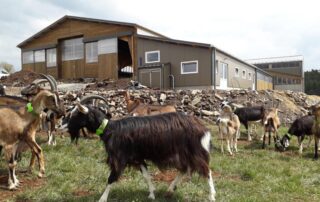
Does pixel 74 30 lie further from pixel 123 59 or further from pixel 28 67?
pixel 28 67

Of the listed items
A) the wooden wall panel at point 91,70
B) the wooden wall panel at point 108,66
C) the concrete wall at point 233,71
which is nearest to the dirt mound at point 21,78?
the wooden wall panel at point 91,70

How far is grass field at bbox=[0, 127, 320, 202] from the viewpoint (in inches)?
256

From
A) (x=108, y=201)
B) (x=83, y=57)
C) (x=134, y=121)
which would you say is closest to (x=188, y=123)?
(x=134, y=121)

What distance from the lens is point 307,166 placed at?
387 inches

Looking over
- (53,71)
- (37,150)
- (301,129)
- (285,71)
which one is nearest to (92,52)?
(53,71)

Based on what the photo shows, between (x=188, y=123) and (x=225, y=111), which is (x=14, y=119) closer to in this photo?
(x=188, y=123)

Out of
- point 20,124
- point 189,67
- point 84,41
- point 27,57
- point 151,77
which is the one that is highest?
point 84,41

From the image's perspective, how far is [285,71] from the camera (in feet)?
200

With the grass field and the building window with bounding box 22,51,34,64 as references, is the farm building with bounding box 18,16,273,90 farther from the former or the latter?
the grass field

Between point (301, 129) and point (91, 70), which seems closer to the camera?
point (301, 129)

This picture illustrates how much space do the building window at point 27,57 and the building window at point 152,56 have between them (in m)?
13.4

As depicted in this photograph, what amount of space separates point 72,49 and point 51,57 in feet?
8.03

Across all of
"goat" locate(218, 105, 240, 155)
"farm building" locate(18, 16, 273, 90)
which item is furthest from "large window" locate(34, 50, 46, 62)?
"goat" locate(218, 105, 240, 155)

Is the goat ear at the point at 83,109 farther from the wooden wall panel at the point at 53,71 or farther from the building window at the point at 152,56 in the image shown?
the wooden wall panel at the point at 53,71
